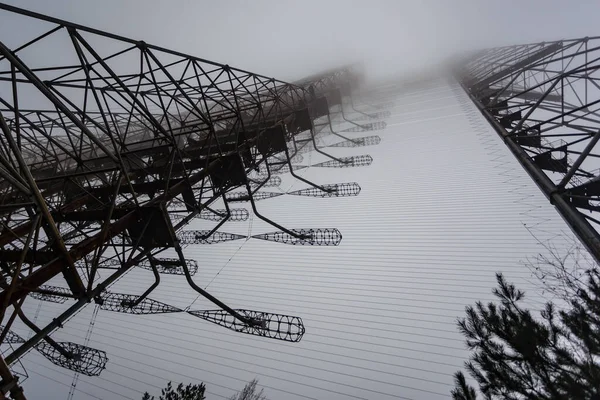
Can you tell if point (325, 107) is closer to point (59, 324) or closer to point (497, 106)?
point (497, 106)

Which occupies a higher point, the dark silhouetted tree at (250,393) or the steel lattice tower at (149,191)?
the steel lattice tower at (149,191)

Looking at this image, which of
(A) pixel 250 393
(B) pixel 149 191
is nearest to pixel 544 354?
(A) pixel 250 393

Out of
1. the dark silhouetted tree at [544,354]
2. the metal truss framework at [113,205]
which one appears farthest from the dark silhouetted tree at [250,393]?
the dark silhouetted tree at [544,354]

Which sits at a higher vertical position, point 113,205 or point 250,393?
point 113,205

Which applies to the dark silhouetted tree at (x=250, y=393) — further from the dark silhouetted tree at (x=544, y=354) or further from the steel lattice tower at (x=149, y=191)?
the dark silhouetted tree at (x=544, y=354)

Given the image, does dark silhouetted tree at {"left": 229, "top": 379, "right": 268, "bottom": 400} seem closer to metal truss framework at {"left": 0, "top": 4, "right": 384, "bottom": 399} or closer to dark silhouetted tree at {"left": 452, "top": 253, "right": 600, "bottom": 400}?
metal truss framework at {"left": 0, "top": 4, "right": 384, "bottom": 399}

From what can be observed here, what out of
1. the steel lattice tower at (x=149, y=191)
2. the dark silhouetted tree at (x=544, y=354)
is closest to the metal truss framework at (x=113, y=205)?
the steel lattice tower at (x=149, y=191)

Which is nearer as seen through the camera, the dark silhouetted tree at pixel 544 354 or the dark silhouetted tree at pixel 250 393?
the dark silhouetted tree at pixel 544 354

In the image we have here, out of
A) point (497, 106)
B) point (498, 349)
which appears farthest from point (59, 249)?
point (497, 106)

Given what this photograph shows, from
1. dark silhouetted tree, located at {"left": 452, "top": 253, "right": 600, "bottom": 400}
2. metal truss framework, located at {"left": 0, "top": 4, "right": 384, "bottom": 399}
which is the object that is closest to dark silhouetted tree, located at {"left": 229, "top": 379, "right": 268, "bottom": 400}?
metal truss framework, located at {"left": 0, "top": 4, "right": 384, "bottom": 399}

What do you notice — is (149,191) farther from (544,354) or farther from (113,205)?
(544,354)

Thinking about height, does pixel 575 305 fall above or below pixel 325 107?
below
